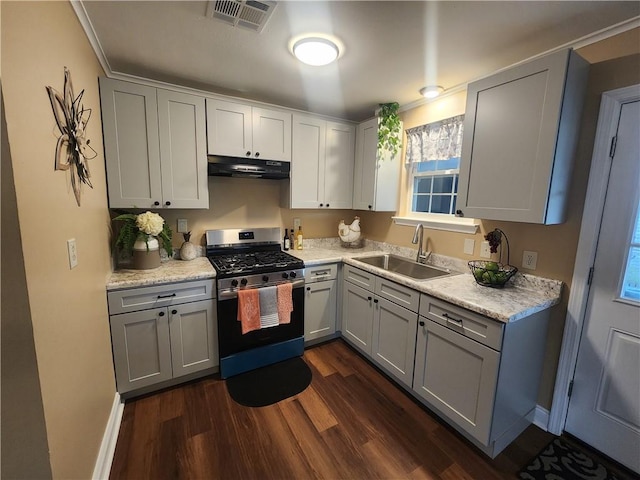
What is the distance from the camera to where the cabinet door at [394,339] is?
6.46 ft

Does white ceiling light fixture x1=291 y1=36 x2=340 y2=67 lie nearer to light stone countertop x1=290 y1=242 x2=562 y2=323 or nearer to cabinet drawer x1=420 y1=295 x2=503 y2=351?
light stone countertop x1=290 y1=242 x2=562 y2=323

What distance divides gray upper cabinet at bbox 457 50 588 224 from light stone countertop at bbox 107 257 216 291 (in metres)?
2.04

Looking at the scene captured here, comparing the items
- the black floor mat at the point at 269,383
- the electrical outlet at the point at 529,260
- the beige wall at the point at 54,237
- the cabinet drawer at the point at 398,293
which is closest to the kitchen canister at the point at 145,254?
the beige wall at the point at 54,237

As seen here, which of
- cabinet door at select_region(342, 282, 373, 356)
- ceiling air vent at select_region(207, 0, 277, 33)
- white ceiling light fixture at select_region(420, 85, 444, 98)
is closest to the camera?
ceiling air vent at select_region(207, 0, 277, 33)

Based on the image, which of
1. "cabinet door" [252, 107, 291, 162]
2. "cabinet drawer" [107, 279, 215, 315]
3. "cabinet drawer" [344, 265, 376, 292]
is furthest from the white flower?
"cabinet drawer" [344, 265, 376, 292]

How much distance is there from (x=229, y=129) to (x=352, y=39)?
1247 millimetres

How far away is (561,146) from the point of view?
151cm

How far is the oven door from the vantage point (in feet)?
6.99

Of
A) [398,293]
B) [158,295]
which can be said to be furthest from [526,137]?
[158,295]

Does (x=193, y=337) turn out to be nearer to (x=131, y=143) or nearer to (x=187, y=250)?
(x=187, y=250)

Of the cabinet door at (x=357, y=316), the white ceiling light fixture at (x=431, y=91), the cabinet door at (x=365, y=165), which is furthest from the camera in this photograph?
the cabinet door at (x=365, y=165)

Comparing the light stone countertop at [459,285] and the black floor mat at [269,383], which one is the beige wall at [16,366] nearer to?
the light stone countertop at [459,285]

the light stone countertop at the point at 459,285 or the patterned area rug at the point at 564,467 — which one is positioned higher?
the light stone countertop at the point at 459,285

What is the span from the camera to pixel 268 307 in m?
2.26
